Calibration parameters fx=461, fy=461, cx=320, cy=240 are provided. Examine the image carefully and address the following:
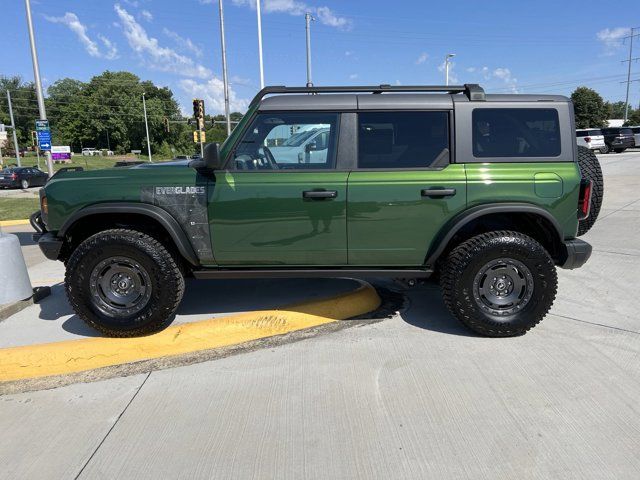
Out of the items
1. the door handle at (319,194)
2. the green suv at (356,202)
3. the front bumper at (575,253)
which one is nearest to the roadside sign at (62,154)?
the green suv at (356,202)

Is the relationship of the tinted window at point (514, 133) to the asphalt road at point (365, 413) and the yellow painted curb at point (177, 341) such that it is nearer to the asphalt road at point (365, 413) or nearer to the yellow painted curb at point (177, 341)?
the asphalt road at point (365, 413)

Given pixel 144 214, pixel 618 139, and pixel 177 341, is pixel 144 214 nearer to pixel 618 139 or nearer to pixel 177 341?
pixel 177 341

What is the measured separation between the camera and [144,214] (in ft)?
11.7

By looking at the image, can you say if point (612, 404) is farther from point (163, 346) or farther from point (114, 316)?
point (114, 316)

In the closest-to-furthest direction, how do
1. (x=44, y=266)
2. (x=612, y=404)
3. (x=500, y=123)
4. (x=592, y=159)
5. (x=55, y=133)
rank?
(x=612, y=404), (x=500, y=123), (x=592, y=159), (x=44, y=266), (x=55, y=133)

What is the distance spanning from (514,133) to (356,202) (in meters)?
1.34

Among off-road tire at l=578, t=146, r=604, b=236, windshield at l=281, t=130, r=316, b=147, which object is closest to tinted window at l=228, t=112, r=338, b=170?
windshield at l=281, t=130, r=316, b=147

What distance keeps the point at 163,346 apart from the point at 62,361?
69 cm

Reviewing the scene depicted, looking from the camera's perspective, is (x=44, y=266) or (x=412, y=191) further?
(x=44, y=266)

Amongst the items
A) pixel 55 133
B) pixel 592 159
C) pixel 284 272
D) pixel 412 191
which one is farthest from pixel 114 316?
pixel 55 133

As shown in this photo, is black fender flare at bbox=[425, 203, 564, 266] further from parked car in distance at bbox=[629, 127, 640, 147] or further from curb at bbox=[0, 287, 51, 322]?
parked car in distance at bbox=[629, 127, 640, 147]

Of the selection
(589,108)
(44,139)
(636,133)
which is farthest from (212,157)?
(589,108)

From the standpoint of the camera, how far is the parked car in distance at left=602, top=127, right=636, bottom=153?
2950cm

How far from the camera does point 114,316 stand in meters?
3.65
